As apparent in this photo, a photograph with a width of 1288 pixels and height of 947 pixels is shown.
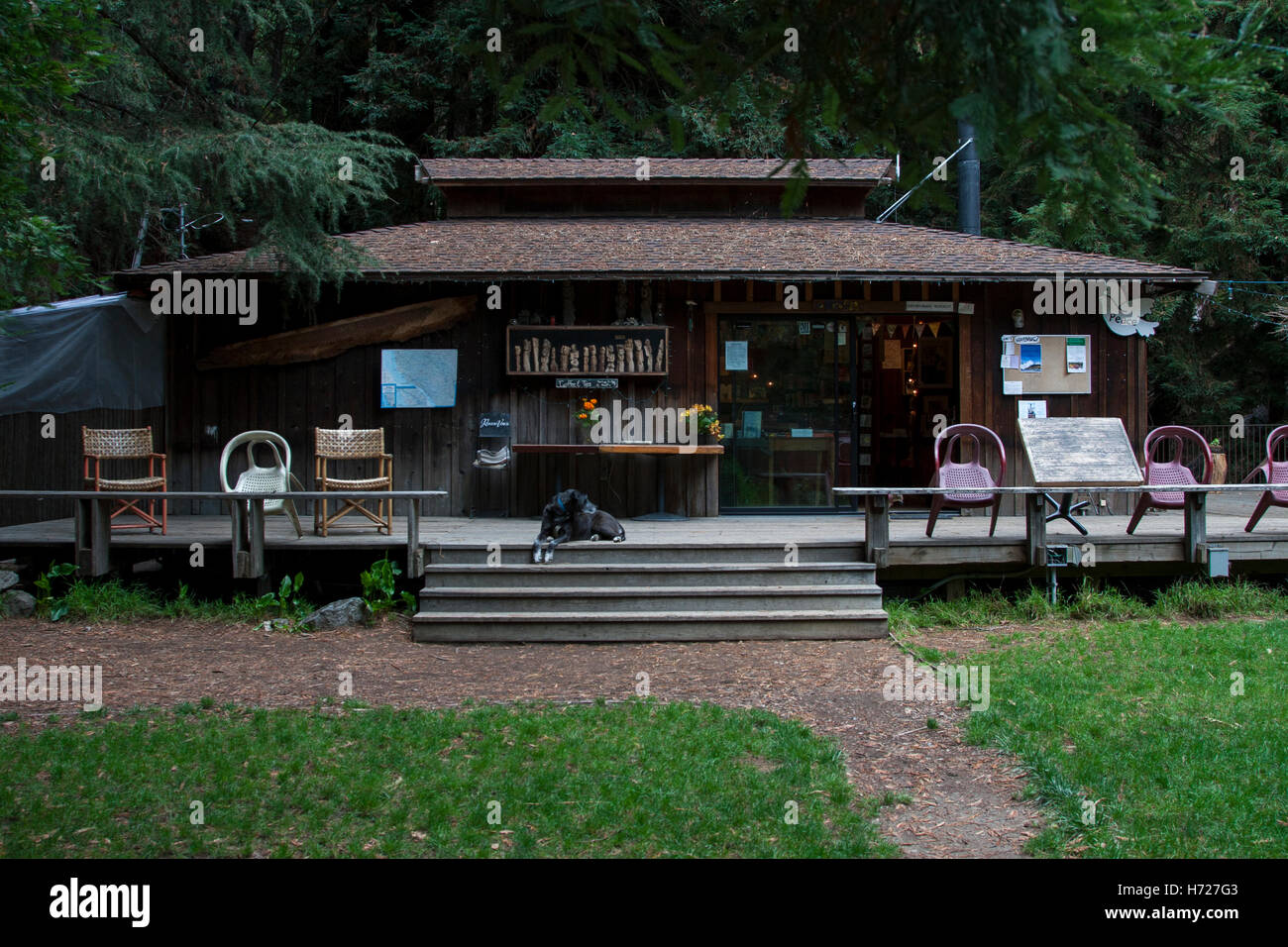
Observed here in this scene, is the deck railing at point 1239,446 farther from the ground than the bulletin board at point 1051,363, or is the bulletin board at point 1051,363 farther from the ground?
the bulletin board at point 1051,363

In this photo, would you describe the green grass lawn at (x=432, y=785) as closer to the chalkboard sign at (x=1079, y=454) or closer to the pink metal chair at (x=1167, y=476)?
the chalkboard sign at (x=1079, y=454)

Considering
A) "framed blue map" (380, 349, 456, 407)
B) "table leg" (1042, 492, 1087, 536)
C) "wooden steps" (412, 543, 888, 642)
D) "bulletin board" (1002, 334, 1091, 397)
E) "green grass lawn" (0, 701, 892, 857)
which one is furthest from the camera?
"bulletin board" (1002, 334, 1091, 397)

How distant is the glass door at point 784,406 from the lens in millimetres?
11398

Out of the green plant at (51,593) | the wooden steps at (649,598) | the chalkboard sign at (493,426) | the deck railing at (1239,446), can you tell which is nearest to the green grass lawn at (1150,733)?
the wooden steps at (649,598)

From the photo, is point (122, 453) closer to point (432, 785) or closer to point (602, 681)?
point (602, 681)

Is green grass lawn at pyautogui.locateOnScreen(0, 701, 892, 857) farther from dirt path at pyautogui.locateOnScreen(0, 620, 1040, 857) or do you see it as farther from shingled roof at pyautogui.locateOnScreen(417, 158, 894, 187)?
shingled roof at pyautogui.locateOnScreen(417, 158, 894, 187)

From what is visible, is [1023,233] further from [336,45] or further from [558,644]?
[558,644]

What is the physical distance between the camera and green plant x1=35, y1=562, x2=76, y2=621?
793 cm

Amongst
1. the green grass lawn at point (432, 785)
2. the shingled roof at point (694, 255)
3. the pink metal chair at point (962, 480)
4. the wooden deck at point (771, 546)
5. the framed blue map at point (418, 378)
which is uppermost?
the shingled roof at point (694, 255)

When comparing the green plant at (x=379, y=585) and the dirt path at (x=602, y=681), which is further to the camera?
the green plant at (x=379, y=585)

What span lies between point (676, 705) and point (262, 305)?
7856 mm

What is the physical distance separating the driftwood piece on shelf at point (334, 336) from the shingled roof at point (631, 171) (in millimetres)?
3248

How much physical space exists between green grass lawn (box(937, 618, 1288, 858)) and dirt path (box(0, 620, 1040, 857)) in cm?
24

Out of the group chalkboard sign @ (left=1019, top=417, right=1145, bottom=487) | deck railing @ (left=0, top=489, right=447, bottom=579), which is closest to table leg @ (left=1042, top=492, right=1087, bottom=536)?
chalkboard sign @ (left=1019, top=417, right=1145, bottom=487)
